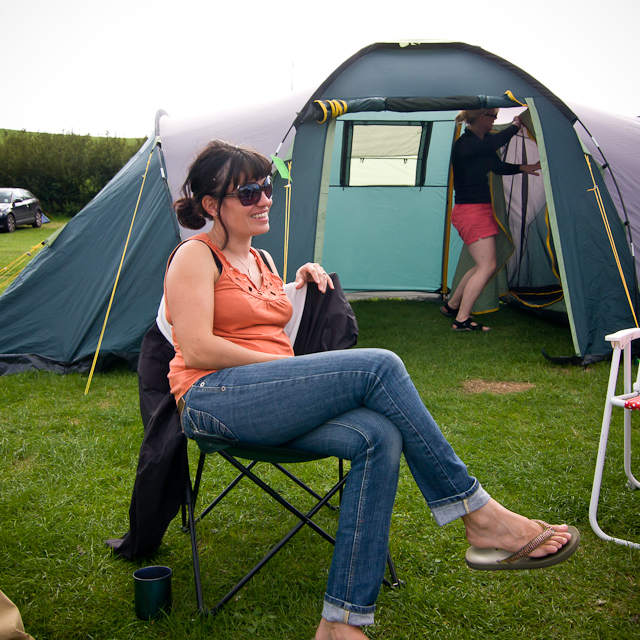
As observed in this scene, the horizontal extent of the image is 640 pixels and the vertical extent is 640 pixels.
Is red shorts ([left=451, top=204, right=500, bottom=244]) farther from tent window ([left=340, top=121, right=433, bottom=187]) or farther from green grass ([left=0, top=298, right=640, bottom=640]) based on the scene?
green grass ([left=0, top=298, right=640, bottom=640])

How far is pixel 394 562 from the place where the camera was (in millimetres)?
1744

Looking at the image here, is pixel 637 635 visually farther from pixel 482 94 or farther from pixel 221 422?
pixel 482 94

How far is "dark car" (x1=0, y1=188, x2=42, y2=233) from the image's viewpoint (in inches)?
501

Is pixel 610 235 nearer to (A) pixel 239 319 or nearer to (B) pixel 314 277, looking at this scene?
(B) pixel 314 277

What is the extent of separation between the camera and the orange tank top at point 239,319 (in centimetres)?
158

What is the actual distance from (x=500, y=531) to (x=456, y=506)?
0.14 m

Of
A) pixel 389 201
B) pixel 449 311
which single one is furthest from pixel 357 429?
pixel 389 201

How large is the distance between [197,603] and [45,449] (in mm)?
1255

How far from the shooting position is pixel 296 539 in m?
1.88

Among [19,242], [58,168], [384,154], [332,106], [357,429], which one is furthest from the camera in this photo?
[58,168]

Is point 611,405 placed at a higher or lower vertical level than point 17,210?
higher

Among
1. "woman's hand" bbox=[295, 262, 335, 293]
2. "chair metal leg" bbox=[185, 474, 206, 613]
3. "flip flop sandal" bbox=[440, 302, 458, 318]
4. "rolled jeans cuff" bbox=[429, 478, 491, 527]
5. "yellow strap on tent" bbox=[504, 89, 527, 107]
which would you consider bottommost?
"flip flop sandal" bbox=[440, 302, 458, 318]

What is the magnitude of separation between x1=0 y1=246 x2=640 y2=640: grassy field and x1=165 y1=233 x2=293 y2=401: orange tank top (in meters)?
0.58

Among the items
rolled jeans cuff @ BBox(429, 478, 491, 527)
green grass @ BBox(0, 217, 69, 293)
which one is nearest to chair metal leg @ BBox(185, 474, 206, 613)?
rolled jeans cuff @ BBox(429, 478, 491, 527)
